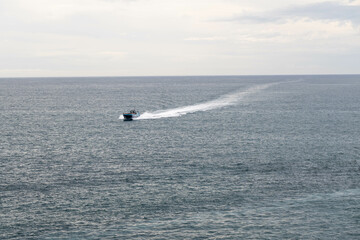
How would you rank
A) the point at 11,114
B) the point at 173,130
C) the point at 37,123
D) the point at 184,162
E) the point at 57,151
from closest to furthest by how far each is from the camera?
the point at 184,162
the point at 57,151
the point at 173,130
the point at 37,123
the point at 11,114

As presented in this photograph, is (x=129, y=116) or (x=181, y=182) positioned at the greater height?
(x=129, y=116)

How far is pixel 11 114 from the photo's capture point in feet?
530

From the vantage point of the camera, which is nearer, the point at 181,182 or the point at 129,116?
the point at 181,182

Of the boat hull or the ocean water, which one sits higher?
the boat hull

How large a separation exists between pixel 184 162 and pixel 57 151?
30.5 meters

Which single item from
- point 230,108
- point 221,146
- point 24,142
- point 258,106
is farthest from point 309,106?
point 24,142

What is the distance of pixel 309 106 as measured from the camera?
609 feet

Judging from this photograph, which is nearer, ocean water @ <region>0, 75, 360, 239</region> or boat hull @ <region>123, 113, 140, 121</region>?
ocean water @ <region>0, 75, 360, 239</region>

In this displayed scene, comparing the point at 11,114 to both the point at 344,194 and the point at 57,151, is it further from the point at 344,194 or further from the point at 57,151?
the point at 344,194

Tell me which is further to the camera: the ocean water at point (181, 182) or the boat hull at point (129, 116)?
the boat hull at point (129, 116)

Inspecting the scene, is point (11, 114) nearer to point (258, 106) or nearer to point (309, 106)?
point (258, 106)

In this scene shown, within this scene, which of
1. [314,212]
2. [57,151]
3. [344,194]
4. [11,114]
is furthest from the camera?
[11,114]

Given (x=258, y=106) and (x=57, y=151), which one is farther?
(x=258, y=106)

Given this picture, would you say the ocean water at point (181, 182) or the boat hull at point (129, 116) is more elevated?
the boat hull at point (129, 116)
